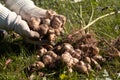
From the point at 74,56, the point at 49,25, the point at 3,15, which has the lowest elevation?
the point at 74,56

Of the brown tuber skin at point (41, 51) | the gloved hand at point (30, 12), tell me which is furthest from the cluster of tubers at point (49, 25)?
the brown tuber skin at point (41, 51)

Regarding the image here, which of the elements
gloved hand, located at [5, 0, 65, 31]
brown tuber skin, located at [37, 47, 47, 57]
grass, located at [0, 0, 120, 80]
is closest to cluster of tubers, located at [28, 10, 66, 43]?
gloved hand, located at [5, 0, 65, 31]

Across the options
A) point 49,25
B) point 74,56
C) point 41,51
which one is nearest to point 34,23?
point 49,25

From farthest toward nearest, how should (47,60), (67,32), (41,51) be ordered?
1. (67,32)
2. (41,51)
3. (47,60)

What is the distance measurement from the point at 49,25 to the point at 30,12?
206mm

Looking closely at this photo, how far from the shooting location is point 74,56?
2.80 metres

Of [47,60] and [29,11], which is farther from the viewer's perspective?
[29,11]

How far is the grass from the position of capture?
273cm

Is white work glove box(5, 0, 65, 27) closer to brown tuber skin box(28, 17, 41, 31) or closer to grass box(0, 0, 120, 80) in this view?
brown tuber skin box(28, 17, 41, 31)

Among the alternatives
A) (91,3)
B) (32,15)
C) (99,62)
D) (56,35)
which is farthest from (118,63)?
(91,3)

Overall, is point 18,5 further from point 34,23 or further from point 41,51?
point 41,51

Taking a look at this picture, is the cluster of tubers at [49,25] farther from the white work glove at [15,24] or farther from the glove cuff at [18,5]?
the glove cuff at [18,5]

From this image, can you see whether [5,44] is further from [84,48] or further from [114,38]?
[114,38]

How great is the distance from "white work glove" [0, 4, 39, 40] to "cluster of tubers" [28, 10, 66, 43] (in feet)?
0.18
